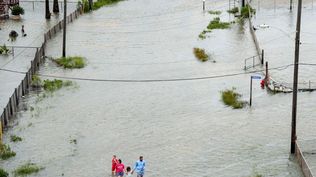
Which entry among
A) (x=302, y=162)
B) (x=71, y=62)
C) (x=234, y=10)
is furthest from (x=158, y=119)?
(x=234, y=10)

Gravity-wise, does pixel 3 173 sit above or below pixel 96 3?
below

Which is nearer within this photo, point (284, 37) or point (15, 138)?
point (15, 138)

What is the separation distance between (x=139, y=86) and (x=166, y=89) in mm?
1970

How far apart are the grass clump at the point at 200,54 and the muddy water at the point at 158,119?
59 centimetres

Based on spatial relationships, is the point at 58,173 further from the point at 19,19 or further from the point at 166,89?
the point at 19,19

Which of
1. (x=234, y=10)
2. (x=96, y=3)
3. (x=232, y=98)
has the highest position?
(x=96, y=3)

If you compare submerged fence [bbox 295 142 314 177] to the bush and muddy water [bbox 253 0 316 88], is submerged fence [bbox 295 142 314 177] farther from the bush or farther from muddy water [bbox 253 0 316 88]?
the bush

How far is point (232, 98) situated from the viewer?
37719mm

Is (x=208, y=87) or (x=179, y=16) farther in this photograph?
(x=179, y=16)

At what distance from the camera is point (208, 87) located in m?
40.7

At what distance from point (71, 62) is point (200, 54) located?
946cm

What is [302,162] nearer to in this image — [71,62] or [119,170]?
[119,170]

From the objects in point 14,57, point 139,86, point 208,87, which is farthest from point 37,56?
point 208,87

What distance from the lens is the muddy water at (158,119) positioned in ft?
95.2
